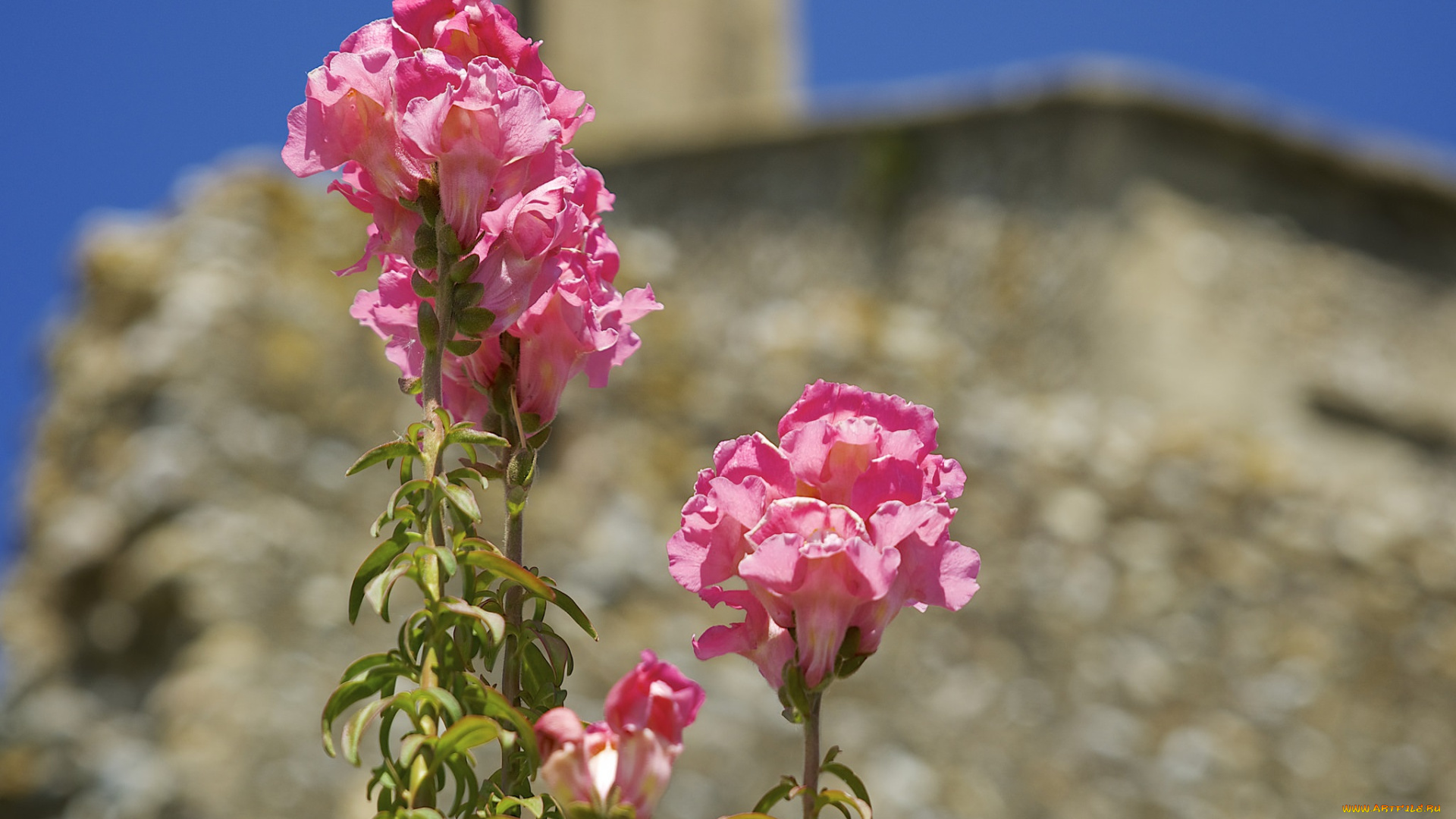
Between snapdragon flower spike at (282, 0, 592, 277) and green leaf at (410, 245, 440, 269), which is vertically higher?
snapdragon flower spike at (282, 0, 592, 277)

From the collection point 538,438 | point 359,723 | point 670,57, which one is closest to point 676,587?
point 538,438

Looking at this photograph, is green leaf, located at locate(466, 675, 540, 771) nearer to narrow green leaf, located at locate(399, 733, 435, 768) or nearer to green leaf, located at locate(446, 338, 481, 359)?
narrow green leaf, located at locate(399, 733, 435, 768)

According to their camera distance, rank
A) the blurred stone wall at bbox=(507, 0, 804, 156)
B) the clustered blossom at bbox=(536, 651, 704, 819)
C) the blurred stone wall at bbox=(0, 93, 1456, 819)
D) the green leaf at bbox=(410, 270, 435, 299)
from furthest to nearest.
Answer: the blurred stone wall at bbox=(507, 0, 804, 156) < the blurred stone wall at bbox=(0, 93, 1456, 819) < the green leaf at bbox=(410, 270, 435, 299) < the clustered blossom at bbox=(536, 651, 704, 819)

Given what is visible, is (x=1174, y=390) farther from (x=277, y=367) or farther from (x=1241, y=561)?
(x=277, y=367)

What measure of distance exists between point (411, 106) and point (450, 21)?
83mm

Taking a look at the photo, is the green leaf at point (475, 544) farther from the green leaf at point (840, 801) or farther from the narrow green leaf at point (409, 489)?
the green leaf at point (840, 801)

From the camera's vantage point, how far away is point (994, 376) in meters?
7.20

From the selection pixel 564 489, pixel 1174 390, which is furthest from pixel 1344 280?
pixel 564 489

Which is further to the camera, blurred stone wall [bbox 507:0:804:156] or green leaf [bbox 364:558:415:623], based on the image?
blurred stone wall [bbox 507:0:804:156]

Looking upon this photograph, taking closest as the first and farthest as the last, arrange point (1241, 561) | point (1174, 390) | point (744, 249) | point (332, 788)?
point (332, 788) → point (1241, 561) → point (1174, 390) → point (744, 249)

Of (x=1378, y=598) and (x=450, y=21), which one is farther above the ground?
(x=1378, y=598)

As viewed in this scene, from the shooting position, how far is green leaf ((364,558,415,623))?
758mm

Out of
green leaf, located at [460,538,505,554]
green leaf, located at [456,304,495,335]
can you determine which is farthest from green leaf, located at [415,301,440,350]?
green leaf, located at [460,538,505,554]

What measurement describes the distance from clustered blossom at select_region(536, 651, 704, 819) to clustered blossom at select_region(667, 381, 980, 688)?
8 cm
